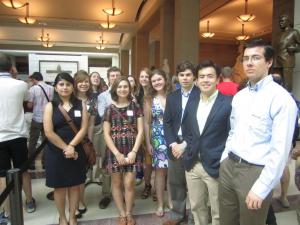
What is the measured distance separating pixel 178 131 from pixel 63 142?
0.99 m

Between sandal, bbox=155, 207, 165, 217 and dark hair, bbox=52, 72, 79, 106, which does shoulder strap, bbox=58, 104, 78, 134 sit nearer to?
dark hair, bbox=52, 72, 79, 106

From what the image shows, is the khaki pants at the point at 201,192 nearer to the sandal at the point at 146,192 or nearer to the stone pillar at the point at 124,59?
the sandal at the point at 146,192

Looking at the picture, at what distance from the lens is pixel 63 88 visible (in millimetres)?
2537

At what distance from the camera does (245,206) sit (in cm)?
166

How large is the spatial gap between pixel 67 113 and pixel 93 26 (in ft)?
36.1

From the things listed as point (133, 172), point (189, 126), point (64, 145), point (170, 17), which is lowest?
point (133, 172)

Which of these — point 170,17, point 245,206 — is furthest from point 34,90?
point 170,17

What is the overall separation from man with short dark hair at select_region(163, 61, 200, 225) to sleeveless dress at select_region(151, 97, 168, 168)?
0.21 meters

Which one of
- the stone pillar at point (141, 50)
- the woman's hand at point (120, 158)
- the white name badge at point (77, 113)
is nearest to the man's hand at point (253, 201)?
the woman's hand at point (120, 158)

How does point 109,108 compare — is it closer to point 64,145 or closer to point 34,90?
point 64,145

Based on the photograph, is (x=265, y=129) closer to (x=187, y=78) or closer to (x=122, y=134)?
(x=187, y=78)

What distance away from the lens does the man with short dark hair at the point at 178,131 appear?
251 cm

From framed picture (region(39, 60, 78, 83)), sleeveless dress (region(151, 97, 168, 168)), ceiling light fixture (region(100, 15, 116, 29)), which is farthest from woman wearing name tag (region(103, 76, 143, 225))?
ceiling light fixture (region(100, 15, 116, 29))

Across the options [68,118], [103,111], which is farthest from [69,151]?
[103,111]
